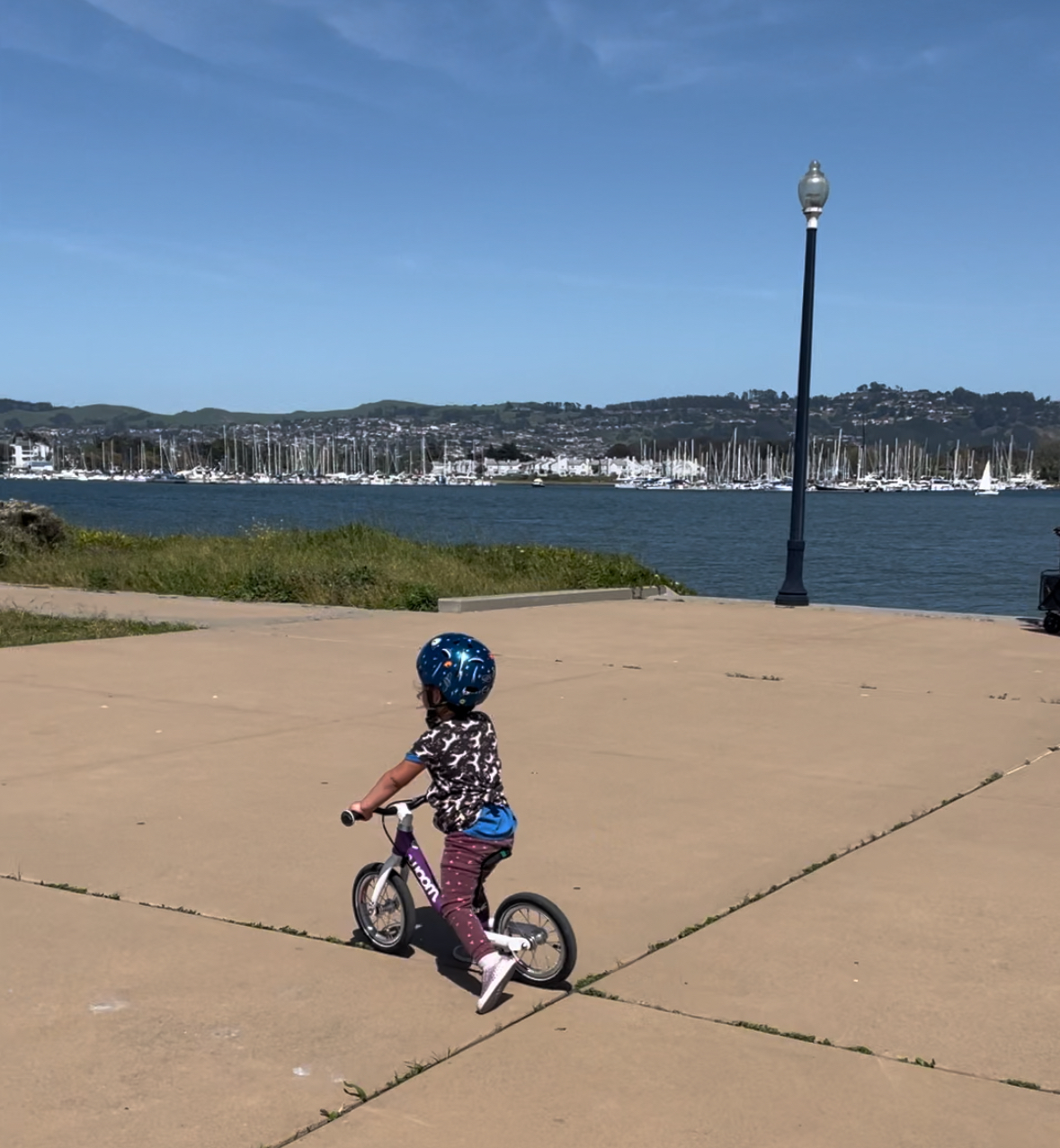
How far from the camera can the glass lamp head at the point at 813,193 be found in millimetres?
18031

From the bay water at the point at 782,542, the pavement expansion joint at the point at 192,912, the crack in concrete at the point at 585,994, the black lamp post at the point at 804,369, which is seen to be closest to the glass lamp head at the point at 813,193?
the black lamp post at the point at 804,369

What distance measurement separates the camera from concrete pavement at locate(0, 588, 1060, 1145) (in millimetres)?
3924

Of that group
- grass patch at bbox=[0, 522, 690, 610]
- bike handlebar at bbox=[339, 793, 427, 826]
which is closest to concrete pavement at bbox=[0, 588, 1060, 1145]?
bike handlebar at bbox=[339, 793, 427, 826]

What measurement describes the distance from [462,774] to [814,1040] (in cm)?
135

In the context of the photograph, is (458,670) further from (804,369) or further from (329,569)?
(804,369)

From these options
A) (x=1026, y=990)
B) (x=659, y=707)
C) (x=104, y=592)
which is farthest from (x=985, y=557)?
(x=1026, y=990)

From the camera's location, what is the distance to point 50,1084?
3895 millimetres

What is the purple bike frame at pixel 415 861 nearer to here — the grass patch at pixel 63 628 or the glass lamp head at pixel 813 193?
the grass patch at pixel 63 628

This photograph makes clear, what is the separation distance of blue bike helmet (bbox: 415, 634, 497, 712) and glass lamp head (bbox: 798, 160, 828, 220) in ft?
48.5

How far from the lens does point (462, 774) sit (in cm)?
467

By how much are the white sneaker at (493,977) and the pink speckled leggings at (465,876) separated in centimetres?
10

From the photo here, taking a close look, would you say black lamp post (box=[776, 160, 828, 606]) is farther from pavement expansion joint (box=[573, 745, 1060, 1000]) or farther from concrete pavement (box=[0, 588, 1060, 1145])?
pavement expansion joint (box=[573, 745, 1060, 1000])

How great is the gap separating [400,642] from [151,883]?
736 cm

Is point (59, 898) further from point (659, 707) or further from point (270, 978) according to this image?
point (659, 707)
